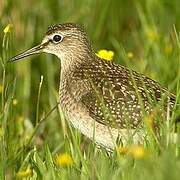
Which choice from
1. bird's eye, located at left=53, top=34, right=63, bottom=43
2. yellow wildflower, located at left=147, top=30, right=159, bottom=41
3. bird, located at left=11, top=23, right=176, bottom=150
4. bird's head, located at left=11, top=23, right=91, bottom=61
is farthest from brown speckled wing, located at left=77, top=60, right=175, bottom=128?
yellow wildflower, located at left=147, top=30, right=159, bottom=41

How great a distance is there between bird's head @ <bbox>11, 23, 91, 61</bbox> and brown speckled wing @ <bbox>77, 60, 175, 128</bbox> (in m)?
0.62

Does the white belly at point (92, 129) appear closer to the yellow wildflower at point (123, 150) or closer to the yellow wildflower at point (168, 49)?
the yellow wildflower at point (123, 150)

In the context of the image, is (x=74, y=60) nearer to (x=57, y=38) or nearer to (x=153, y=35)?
(x=57, y=38)

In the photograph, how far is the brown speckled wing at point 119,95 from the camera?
7.08 meters

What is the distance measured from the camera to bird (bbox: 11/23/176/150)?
7023mm

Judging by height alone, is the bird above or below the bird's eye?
below

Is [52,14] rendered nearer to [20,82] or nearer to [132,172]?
[20,82]

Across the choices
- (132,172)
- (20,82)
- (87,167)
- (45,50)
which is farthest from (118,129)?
(20,82)

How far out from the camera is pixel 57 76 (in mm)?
10570

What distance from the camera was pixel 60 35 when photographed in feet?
27.2

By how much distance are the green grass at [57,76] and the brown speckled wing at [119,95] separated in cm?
33

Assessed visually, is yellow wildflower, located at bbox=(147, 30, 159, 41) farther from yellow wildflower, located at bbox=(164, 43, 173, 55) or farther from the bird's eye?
the bird's eye

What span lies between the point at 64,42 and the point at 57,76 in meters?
2.30

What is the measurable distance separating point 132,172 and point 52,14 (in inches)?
220
